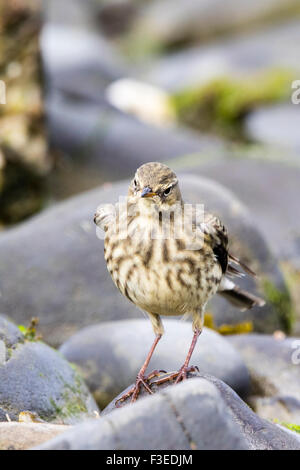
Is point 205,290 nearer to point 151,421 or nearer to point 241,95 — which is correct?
point 151,421

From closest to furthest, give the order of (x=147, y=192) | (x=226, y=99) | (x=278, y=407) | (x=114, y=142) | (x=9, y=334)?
(x=147, y=192) < (x=9, y=334) < (x=278, y=407) < (x=114, y=142) < (x=226, y=99)

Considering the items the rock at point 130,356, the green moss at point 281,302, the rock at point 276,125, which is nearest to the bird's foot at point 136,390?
the rock at point 130,356

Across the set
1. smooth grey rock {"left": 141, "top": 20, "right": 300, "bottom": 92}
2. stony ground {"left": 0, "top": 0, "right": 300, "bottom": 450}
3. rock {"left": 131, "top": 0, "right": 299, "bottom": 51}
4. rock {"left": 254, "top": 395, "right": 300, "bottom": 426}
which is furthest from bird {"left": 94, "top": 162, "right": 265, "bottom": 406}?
rock {"left": 131, "top": 0, "right": 299, "bottom": 51}

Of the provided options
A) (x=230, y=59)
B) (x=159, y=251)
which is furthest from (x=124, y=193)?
(x=230, y=59)

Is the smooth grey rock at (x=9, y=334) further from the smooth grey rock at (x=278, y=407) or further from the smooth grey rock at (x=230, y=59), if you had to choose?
the smooth grey rock at (x=230, y=59)

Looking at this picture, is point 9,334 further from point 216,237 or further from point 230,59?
point 230,59
